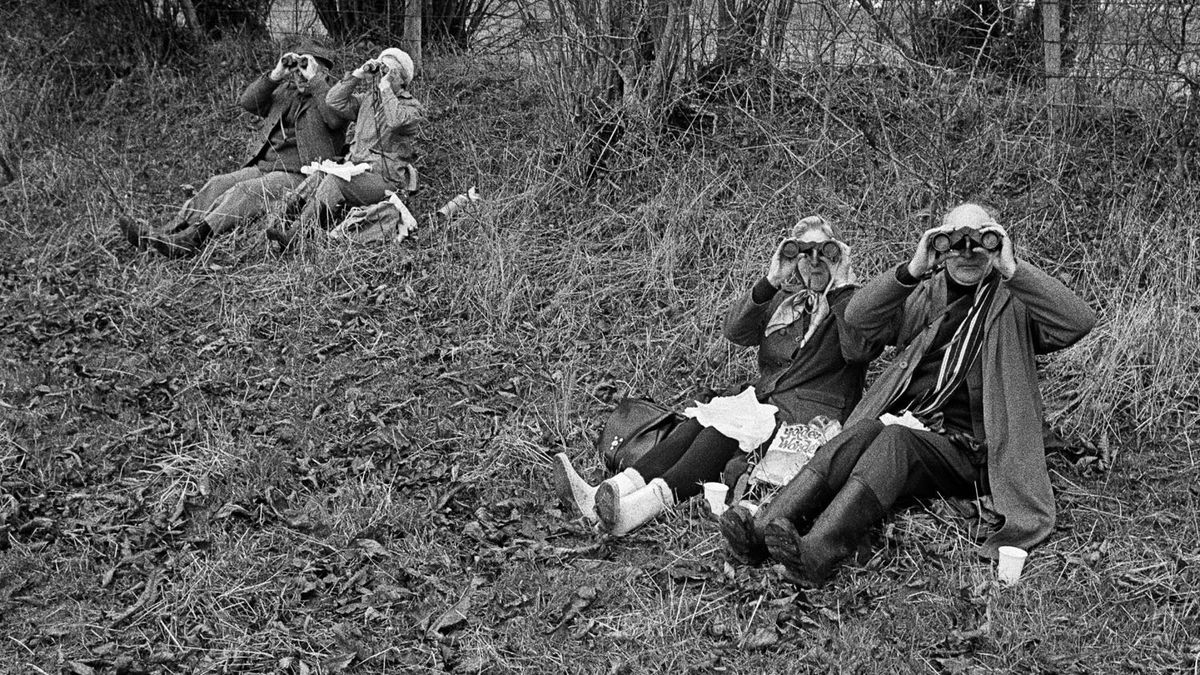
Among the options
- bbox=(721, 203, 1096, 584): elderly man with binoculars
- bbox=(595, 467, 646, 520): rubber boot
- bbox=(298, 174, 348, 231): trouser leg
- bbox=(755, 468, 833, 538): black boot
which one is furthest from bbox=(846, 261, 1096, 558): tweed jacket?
bbox=(298, 174, 348, 231): trouser leg

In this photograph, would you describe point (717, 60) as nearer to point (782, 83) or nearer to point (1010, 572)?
point (782, 83)

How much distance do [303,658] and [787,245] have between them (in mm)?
2239

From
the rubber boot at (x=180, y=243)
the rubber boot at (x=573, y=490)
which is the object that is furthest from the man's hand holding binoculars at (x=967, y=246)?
the rubber boot at (x=180, y=243)

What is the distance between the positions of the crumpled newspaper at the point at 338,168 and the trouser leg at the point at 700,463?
3.55 m

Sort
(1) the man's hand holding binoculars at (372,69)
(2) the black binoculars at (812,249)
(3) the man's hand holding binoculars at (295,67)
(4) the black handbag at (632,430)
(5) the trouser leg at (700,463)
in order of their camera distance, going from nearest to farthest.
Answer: (2) the black binoculars at (812,249) < (5) the trouser leg at (700,463) < (4) the black handbag at (632,430) < (1) the man's hand holding binoculars at (372,69) < (3) the man's hand holding binoculars at (295,67)

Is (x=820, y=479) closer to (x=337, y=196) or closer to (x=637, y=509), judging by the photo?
(x=637, y=509)

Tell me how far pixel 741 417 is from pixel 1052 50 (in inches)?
146

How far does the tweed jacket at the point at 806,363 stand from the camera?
5.13 meters

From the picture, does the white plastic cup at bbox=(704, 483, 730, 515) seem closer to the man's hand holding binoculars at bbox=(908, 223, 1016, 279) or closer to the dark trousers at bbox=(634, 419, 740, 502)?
the dark trousers at bbox=(634, 419, 740, 502)

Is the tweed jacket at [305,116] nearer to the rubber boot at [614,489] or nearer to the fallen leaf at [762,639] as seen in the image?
the rubber boot at [614,489]

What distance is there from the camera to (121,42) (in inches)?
416

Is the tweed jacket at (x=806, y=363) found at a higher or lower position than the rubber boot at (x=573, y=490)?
higher

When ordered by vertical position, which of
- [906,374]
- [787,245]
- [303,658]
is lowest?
[303,658]

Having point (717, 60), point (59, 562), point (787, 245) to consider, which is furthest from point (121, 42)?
point (787, 245)
